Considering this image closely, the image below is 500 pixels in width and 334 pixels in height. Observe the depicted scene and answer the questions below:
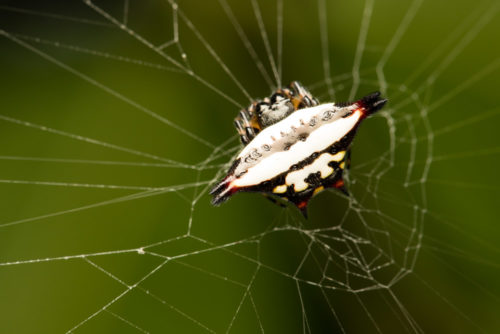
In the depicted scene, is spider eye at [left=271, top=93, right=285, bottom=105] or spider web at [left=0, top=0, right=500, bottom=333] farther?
spider eye at [left=271, top=93, right=285, bottom=105]

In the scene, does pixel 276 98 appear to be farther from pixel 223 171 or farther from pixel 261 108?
pixel 223 171

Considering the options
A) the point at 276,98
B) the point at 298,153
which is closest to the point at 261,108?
the point at 276,98

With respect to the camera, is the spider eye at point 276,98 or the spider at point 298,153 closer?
the spider at point 298,153

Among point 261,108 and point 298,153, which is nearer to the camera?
point 298,153

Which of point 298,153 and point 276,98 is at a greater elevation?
point 276,98

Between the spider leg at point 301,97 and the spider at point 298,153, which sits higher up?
the spider leg at point 301,97
